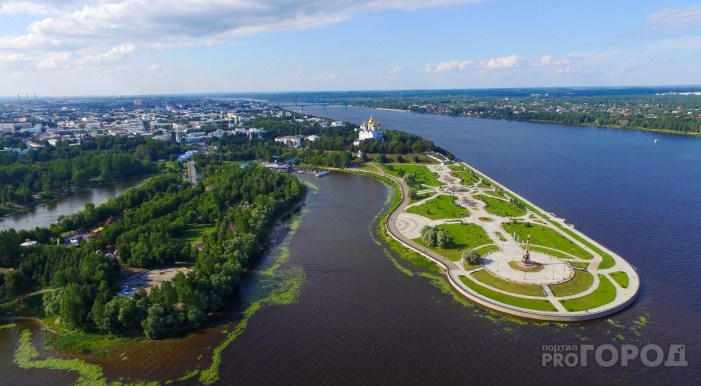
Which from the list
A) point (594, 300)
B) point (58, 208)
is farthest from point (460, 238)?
point (58, 208)

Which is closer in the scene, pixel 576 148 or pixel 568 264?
pixel 568 264

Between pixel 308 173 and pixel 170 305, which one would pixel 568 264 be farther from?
pixel 308 173

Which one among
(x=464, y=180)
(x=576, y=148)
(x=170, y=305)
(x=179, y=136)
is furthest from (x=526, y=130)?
(x=170, y=305)

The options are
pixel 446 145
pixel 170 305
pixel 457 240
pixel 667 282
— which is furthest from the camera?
pixel 446 145

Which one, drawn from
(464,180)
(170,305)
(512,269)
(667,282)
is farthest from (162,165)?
(667,282)

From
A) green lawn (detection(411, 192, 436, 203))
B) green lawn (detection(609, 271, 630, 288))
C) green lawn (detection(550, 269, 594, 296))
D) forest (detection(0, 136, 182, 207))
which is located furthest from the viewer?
forest (detection(0, 136, 182, 207))

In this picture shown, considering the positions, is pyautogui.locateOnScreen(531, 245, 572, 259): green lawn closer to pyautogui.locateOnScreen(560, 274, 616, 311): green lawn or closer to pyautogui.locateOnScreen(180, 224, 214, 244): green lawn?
pyautogui.locateOnScreen(560, 274, 616, 311): green lawn

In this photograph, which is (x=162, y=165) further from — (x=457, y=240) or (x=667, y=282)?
(x=667, y=282)

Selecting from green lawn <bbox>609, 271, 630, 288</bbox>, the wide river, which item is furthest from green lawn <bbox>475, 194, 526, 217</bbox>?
green lawn <bbox>609, 271, 630, 288</bbox>

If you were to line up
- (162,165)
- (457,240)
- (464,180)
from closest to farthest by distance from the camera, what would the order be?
(457,240), (464,180), (162,165)
